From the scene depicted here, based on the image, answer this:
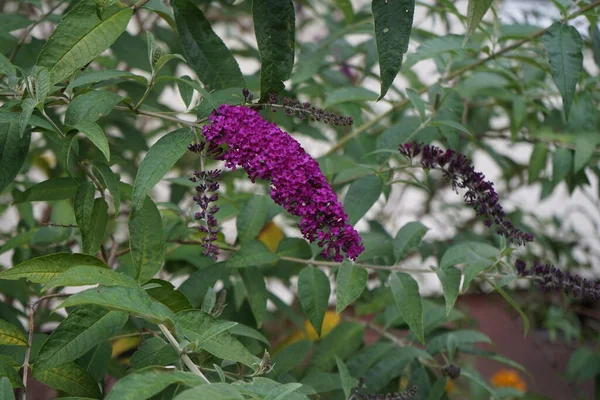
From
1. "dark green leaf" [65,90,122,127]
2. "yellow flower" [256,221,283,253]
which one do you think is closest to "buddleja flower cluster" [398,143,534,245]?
"dark green leaf" [65,90,122,127]

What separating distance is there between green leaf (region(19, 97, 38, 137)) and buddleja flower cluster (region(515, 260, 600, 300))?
0.52m

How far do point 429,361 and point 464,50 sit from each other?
1.39ft

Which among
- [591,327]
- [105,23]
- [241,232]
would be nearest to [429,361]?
[241,232]

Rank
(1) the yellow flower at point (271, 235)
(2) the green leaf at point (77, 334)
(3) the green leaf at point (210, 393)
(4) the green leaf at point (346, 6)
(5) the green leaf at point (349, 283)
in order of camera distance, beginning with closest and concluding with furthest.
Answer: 1. (3) the green leaf at point (210, 393)
2. (2) the green leaf at point (77, 334)
3. (5) the green leaf at point (349, 283)
4. (4) the green leaf at point (346, 6)
5. (1) the yellow flower at point (271, 235)

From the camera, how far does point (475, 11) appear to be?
2.27 feet

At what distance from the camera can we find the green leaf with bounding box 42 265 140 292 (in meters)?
0.54

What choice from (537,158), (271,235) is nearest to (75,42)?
(271,235)

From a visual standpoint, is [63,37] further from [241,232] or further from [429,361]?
[429,361]

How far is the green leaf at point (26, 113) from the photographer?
617mm

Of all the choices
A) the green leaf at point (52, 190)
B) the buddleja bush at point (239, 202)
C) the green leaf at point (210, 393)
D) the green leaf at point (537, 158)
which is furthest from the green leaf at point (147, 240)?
the green leaf at point (537, 158)

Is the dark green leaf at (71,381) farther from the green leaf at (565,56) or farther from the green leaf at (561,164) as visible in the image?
the green leaf at (561,164)

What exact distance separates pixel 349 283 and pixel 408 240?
0.12 meters

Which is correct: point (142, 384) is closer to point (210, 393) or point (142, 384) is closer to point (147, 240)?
point (210, 393)

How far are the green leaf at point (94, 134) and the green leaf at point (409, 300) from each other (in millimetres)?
364
